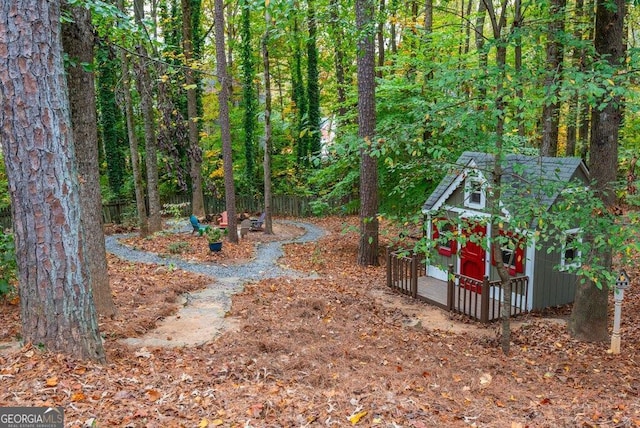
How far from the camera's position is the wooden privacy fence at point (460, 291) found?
812 centimetres

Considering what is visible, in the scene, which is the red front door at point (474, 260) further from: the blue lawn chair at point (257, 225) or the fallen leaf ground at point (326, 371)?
the blue lawn chair at point (257, 225)

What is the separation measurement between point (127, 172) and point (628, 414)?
78.7ft

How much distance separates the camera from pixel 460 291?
29.6 feet

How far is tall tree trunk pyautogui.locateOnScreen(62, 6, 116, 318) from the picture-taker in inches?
229

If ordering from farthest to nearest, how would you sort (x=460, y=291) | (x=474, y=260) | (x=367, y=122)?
(x=367, y=122) < (x=474, y=260) < (x=460, y=291)

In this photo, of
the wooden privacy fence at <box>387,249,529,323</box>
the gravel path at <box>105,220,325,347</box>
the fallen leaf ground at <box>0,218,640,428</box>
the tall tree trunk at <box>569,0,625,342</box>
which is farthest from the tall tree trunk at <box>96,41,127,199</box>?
the tall tree trunk at <box>569,0,625,342</box>

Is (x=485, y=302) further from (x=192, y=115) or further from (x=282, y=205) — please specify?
(x=282, y=205)

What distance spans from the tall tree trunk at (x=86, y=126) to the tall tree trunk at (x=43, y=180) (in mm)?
1511

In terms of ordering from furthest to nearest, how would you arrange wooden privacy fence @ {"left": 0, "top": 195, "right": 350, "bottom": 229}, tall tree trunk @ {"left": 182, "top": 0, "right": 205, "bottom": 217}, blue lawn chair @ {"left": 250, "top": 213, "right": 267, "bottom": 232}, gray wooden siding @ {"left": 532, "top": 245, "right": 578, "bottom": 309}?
wooden privacy fence @ {"left": 0, "top": 195, "right": 350, "bottom": 229}
blue lawn chair @ {"left": 250, "top": 213, "right": 267, "bottom": 232}
tall tree trunk @ {"left": 182, "top": 0, "right": 205, "bottom": 217}
gray wooden siding @ {"left": 532, "top": 245, "right": 578, "bottom": 309}

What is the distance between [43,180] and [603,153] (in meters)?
7.32

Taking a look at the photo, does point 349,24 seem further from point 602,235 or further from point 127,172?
point 127,172

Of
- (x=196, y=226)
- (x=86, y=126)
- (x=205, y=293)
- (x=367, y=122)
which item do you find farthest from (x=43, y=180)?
(x=196, y=226)
